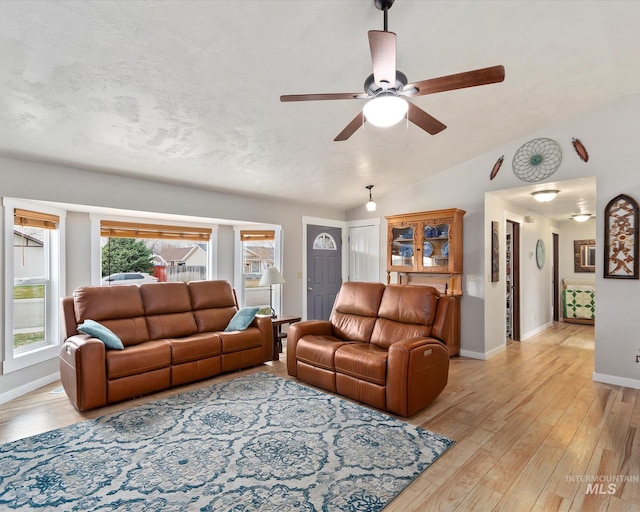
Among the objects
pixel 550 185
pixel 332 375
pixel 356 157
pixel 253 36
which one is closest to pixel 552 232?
pixel 550 185

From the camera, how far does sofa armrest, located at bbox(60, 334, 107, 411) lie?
9.65ft

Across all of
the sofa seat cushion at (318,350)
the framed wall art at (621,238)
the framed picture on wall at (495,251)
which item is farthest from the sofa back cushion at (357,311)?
the framed wall art at (621,238)

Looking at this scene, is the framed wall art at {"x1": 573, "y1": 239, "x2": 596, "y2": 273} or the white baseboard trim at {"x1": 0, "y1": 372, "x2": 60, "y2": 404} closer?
the white baseboard trim at {"x1": 0, "y1": 372, "x2": 60, "y2": 404}

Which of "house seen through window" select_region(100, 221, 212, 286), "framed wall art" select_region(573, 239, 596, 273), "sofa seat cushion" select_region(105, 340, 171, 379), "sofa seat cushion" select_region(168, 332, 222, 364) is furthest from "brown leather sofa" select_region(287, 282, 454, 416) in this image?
"framed wall art" select_region(573, 239, 596, 273)

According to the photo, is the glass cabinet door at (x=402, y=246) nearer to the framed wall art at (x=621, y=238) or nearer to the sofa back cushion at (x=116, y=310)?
the framed wall art at (x=621, y=238)

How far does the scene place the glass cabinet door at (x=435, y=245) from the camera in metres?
4.84

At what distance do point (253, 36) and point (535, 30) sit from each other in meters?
2.02

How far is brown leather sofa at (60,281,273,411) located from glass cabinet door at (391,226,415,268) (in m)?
2.19

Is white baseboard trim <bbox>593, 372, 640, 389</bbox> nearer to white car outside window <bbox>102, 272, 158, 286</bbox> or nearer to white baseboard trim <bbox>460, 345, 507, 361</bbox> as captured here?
white baseboard trim <bbox>460, 345, 507, 361</bbox>

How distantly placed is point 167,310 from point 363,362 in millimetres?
2419

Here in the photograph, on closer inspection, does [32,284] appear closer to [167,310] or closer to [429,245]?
[167,310]

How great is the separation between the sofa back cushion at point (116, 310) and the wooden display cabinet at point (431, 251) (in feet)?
11.4

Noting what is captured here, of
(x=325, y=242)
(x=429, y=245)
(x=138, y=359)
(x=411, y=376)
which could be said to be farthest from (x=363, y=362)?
(x=325, y=242)

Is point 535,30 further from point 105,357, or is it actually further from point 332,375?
point 105,357
